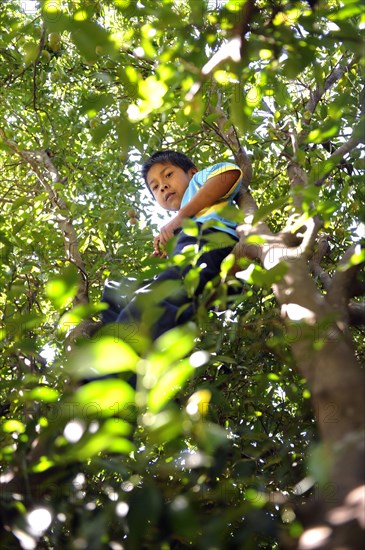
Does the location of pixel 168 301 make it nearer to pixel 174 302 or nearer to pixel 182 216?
pixel 174 302

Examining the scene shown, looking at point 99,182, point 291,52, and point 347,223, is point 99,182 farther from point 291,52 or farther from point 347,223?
point 291,52

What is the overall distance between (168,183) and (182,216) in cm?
74

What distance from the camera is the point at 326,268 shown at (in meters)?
3.56

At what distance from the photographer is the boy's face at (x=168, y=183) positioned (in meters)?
Result: 3.27

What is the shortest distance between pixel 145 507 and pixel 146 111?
3.19ft

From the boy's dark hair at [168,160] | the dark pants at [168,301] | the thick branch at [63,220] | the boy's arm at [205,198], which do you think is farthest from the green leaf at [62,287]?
the boy's dark hair at [168,160]

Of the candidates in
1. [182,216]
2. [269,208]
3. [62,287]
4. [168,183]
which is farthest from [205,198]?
[62,287]

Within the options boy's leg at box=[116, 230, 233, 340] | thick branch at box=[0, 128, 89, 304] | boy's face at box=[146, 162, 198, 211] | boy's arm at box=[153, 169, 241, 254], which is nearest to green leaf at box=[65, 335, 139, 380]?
boy's leg at box=[116, 230, 233, 340]

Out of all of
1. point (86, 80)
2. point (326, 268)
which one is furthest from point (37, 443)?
point (86, 80)

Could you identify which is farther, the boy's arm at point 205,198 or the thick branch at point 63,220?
the thick branch at point 63,220

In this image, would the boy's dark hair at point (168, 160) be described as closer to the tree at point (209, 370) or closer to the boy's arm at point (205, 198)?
the tree at point (209, 370)

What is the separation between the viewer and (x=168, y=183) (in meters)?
3.29

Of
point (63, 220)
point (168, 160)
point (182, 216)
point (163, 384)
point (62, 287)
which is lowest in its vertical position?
point (163, 384)

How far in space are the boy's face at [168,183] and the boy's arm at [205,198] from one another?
0.62 m
